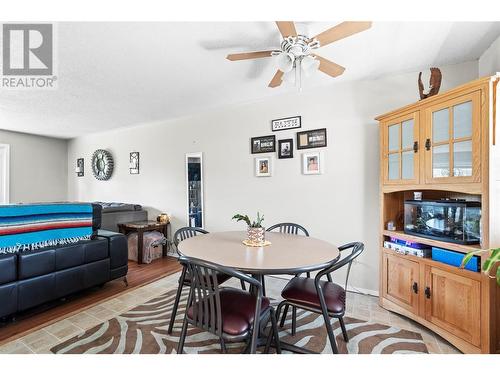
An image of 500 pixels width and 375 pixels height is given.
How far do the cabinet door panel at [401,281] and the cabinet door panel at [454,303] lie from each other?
0.11m

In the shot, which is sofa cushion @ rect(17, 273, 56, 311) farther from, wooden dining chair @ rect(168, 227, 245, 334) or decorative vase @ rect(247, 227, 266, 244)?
decorative vase @ rect(247, 227, 266, 244)

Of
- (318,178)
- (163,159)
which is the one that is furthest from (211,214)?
(318,178)

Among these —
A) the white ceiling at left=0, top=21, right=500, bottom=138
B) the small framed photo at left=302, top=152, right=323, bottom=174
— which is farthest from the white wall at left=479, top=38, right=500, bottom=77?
the small framed photo at left=302, top=152, right=323, bottom=174

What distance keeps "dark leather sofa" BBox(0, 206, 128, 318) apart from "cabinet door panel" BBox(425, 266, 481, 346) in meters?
3.09

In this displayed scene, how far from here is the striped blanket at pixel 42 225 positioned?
201 cm

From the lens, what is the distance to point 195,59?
2.23 meters

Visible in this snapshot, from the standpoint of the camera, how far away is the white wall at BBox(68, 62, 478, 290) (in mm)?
2680

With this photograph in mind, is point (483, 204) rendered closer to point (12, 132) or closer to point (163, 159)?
point (163, 159)

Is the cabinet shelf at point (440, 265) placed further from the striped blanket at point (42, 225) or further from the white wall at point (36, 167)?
the white wall at point (36, 167)

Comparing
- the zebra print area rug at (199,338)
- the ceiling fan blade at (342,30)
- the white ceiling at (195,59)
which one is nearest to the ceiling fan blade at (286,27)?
the ceiling fan blade at (342,30)

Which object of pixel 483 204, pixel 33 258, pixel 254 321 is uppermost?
pixel 483 204

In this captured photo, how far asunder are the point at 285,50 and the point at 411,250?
6.32 ft

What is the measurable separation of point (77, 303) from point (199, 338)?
149 centimetres
